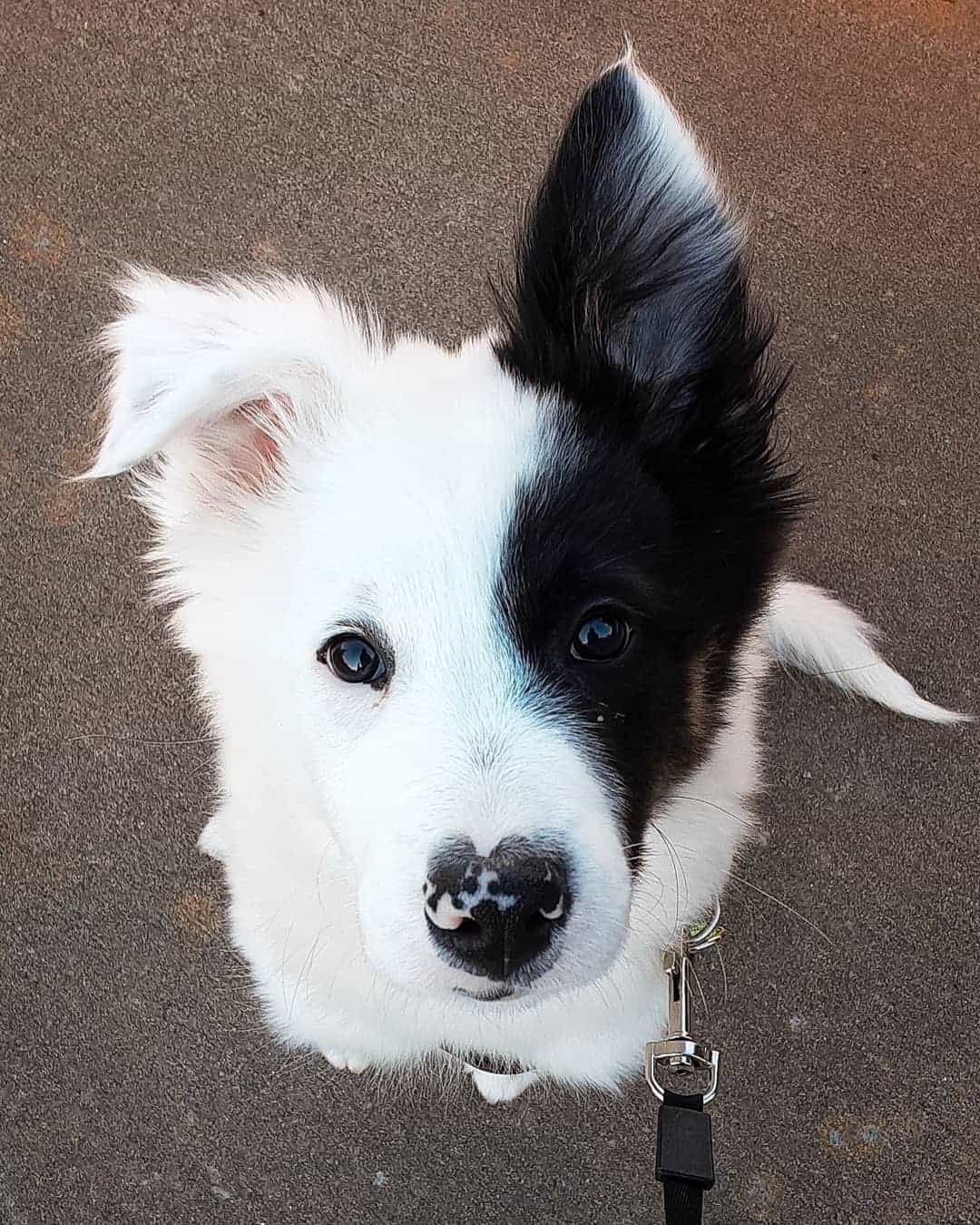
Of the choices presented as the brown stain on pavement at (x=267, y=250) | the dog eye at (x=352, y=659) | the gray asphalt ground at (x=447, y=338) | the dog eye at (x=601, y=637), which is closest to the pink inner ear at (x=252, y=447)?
the dog eye at (x=352, y=659)

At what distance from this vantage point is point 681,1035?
1.66m

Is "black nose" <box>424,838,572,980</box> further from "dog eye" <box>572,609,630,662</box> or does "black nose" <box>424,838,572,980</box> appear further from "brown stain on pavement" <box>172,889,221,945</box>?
"brown stain on pavement" <box>172,889,221,945</box>

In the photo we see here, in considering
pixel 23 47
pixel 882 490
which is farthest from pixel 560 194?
pixel 23 47

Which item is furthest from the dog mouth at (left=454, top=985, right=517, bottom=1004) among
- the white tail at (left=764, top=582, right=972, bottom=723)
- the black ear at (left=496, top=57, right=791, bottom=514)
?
the white tail at (left=764, top=582, right=972, bottom=723)

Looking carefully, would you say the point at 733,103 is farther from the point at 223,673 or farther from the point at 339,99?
the point at 223,673

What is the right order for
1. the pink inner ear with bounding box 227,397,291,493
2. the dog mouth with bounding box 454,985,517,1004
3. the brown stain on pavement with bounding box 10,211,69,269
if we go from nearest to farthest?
1. the dog mouth with bounding box 454,985,517,1004
2. the pink inner ear with bounding box 227,397,291,493
3. the brown stain on pavement with bounding box 10,211,69,269

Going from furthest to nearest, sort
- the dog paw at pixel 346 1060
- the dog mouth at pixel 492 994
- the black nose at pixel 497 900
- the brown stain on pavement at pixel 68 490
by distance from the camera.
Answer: the brown stain on pavement at pixel 68 490 → the dog paw at pixel 346 1060 → the dog mouth at pixel 492 994 → the black nose at pixel 497 900

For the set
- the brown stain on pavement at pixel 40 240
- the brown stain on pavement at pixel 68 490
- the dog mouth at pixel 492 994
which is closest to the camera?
the dog mouth at pixel 492 994

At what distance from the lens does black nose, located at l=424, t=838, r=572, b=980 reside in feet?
3.76

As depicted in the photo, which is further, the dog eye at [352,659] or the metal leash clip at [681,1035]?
the metal leash clip at [681,1035]

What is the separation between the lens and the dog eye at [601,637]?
136cm

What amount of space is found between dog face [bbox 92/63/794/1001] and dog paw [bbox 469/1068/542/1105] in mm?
859

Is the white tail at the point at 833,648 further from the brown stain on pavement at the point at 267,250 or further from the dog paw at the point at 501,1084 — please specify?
the brown stain on pavement at the point at 267,250

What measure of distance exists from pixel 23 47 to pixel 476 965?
9.30ft
